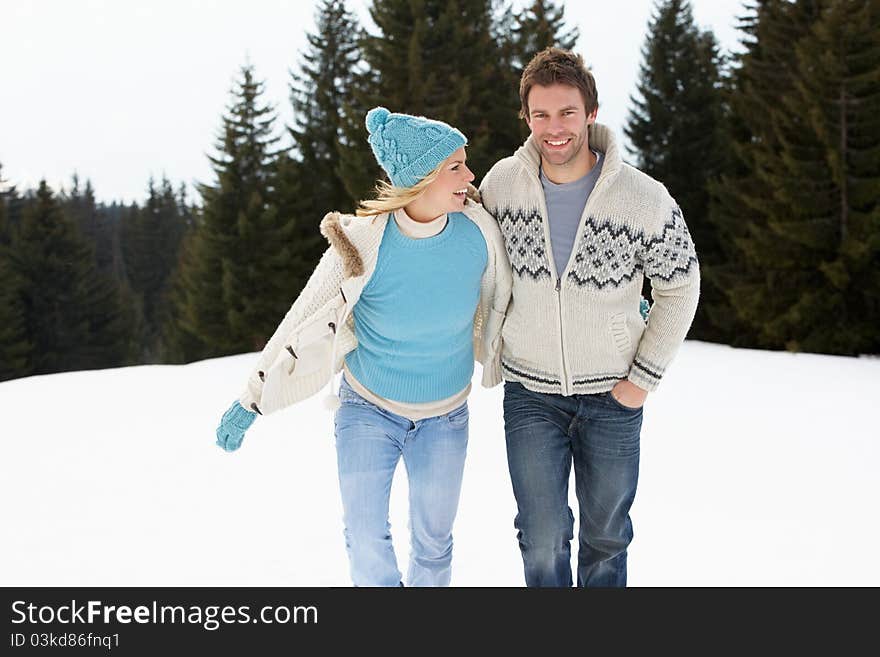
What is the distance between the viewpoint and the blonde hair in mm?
2500

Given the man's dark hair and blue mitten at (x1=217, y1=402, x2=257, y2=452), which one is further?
blue mitten at (x1=217, y1=402, x2=257, y2=452)

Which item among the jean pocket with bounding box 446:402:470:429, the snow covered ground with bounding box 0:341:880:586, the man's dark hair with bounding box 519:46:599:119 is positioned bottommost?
the snow covered ground with bounding box 0:341:880:586

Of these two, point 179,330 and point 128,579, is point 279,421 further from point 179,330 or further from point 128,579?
point 179,330

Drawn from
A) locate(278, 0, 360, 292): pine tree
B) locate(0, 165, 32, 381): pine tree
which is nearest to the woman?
locate(278, 0, 360, 292): pine tree

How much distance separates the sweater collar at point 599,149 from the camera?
2534mm

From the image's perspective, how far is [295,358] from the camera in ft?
8.65

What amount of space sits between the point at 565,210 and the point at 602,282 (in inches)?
10.1

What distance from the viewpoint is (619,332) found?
2586 millimetres

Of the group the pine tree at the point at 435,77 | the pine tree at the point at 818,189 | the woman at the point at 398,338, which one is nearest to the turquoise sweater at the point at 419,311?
the woman at the point at 398,338

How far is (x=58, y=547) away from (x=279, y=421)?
2.93m

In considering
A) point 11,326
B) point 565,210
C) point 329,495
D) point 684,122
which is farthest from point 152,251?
point 565,210

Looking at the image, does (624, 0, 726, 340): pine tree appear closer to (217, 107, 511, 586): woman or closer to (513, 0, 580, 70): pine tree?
(513, 0, 580, 70): pine tree

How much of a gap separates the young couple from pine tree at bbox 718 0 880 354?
13.2m

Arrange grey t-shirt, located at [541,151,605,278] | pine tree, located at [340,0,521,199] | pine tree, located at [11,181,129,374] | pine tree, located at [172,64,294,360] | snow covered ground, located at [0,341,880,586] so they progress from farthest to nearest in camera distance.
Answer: pine tree, located at [11,181,129,374]
pine tree, located at [172,64,294,360]
pine tree, located at [340,0,521,199]
snow covered ground, located at [0,341,880,586]
grey t-shirt, located at [541,151,605,278]
